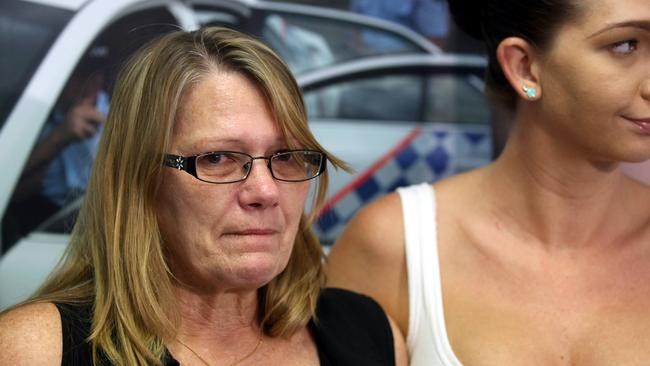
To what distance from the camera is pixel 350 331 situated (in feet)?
7.20

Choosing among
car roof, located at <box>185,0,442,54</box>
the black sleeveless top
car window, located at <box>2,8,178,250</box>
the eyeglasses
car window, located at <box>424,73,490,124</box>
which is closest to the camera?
the eyeglasses

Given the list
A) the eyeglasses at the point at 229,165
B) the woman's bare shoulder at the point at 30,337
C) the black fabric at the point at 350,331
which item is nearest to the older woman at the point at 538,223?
the black fabric at the point at 350,331

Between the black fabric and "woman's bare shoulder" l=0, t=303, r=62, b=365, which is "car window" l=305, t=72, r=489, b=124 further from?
"woman's bare shoulder" l=0, t=303, r=62, b=365

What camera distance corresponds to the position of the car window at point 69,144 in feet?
8.43

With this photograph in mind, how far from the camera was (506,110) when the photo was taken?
2652 mm

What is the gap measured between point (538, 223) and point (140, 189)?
3.71 feet

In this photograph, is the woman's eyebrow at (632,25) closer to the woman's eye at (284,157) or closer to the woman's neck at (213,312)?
the woman's eye at (284,157)

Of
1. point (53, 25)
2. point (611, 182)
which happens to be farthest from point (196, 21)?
point (611, 182)

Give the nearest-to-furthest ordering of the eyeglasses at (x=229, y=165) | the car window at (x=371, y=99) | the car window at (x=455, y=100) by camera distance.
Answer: the eyeglasses at (x=229, y=165)
the car window at (x=371, y=99)
the car window at (x=455, y=100)

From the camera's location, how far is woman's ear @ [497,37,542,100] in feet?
7.80

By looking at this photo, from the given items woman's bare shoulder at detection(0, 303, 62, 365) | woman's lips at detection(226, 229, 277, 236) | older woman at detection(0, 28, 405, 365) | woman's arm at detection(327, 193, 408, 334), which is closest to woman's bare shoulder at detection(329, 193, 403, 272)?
woman's arm at detection(327, 193, 408, 334)

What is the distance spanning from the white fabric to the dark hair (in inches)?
13.7

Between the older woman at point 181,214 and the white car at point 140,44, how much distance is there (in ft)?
1.15

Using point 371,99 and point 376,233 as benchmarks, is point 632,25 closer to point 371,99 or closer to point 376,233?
point 376,233
